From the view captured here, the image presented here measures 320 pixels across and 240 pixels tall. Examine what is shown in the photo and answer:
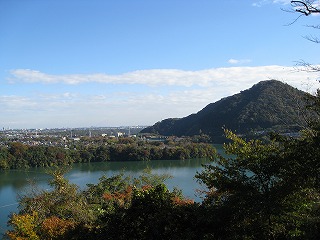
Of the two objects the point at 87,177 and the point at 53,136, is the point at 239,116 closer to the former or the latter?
the point at 87,177

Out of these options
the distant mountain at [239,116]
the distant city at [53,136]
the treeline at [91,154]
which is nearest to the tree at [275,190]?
the distant mountain at [239,116]

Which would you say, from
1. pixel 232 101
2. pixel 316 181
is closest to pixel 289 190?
pixel 316 181

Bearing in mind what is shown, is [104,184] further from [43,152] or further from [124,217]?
[43,152]

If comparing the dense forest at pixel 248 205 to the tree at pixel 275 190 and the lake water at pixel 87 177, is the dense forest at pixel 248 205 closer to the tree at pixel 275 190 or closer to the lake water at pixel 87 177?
the tree at pixel 275 190

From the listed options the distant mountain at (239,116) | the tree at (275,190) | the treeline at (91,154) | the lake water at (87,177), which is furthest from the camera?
the distant mountain at (239,116)

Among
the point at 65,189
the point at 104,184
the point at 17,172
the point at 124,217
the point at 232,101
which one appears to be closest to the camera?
the point at 124,217

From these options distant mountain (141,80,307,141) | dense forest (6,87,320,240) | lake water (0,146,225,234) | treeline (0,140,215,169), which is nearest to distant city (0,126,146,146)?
treeline (0,140,215,169)

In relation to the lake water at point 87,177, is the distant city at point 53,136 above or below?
above
